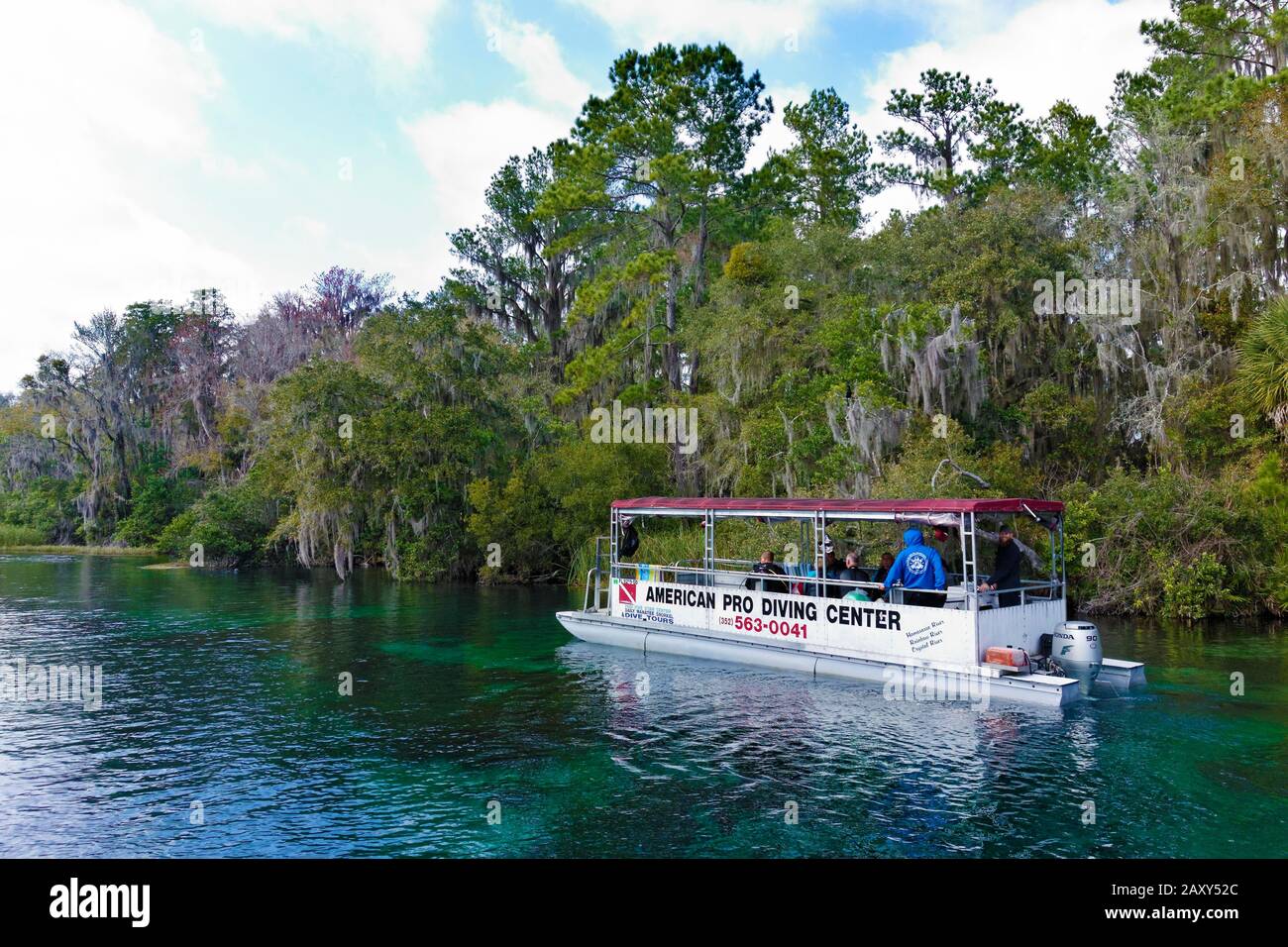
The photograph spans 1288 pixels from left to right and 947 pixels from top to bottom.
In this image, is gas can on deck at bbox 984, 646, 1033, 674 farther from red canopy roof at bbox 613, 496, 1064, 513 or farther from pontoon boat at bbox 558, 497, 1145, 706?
red canopy roof at bbox 613, 496, 1064, 513

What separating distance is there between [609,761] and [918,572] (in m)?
6.63

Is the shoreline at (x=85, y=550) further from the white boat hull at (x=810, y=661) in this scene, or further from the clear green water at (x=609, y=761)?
the white boat hull at (x=810, y=661)

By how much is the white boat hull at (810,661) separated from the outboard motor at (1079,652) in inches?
14.1

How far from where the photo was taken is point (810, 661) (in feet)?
57.2

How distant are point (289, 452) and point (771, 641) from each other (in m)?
27.1

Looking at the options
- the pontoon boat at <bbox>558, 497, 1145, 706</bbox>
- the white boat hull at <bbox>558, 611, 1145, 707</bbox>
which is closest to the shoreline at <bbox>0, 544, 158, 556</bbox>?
the white boat hull at <bbox>558, 611, 1145, 707</bbox>

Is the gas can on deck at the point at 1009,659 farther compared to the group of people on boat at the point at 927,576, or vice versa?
the group of people on boat at the point at 927,576

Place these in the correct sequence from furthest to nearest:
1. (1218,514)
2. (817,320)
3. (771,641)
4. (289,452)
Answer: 1. (289,452)
2. (817,320)
3. (1218,514)
4. (771,641)

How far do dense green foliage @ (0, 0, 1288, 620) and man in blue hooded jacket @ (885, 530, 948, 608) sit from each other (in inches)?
387

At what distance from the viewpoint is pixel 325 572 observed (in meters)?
41.8

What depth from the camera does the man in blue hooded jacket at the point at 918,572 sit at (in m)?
16.2

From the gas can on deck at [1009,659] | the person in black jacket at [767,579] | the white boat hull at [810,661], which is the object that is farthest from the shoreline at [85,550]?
the gas can on deck at [1009,659]
